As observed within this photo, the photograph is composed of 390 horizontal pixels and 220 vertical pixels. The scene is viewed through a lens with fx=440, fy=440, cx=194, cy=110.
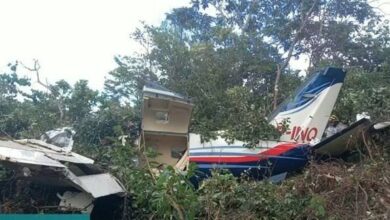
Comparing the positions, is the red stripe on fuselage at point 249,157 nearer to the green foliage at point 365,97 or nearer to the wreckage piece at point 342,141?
the wreckage piece at point 342,141

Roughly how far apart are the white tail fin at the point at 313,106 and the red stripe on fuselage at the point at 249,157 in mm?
466

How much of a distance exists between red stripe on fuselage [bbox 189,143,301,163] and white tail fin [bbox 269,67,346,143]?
1.53ft

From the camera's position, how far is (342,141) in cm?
773

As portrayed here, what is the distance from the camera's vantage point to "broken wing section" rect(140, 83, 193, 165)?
829cm

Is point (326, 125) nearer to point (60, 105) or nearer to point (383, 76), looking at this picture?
point (383, 76)

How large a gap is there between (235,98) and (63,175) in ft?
16.0

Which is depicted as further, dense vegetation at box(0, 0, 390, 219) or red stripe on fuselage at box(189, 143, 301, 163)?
red stripe on fuselage at box(189, 143, 301, 163)

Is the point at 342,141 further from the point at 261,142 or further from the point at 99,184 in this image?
the point at 99,184

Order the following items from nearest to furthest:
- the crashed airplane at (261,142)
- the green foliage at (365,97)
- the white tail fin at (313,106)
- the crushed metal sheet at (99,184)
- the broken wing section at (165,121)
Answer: the crushed metal sheet at (99,184) → the green foliage at (365,97) → the crashed airplane at (261,142) → the broken wing section at (165,121) → the white tail fin at (313,106)

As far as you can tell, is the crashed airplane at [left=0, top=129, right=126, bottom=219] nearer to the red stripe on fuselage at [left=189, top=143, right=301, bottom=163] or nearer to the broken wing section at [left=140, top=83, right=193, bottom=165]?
the broken wing section at [left=140, top=83, right=193, bottom=165]

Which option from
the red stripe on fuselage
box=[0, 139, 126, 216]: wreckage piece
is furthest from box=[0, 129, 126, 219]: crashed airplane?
the red stripe on fuselage

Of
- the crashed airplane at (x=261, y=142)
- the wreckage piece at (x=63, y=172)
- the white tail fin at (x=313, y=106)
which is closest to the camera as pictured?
the wreckage piece at (x=63, y=172)

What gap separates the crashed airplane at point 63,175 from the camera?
5472 mm

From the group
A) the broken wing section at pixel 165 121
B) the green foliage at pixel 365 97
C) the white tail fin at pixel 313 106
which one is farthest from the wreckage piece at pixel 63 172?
the green foliage at pixel 365 97
